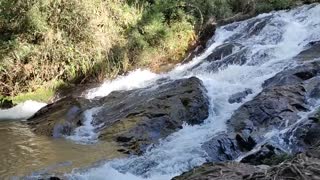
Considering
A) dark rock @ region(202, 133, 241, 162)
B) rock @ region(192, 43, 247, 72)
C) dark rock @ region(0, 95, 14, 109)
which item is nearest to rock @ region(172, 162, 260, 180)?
dark rock @ region(202, 133, 241, 162)

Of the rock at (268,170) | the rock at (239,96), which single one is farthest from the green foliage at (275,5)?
the rock at (268,170)

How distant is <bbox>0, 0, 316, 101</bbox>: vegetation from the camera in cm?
1066

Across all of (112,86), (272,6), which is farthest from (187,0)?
(112,86)

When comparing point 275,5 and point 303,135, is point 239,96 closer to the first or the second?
point 303,135

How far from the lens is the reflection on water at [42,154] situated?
639 cm

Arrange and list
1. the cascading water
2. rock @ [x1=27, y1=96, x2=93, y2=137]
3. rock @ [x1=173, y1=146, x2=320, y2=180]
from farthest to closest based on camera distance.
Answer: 1. rock @ [x1=27, y1=96, x2=93, y2=137]
2. the cascading water
3. rock @ [x1=173, y1=146, x2=320, y2=180]

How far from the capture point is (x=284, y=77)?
346 inches

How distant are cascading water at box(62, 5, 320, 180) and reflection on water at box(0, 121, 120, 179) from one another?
17.4 inches

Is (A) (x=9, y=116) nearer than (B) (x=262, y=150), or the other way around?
(B) (x=262, y=150)

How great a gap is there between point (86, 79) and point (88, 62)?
430mm

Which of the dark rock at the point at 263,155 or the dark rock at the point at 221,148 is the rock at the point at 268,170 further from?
the dark rock at the point at 221,148

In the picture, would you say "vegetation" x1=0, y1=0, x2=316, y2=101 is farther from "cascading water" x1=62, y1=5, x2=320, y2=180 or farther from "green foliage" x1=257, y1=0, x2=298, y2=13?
"green foliage" x1=257, y1=0, x2=298, y2=13

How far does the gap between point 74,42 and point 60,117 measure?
293 centimetres

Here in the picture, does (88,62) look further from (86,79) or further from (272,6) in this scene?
(272,6)
